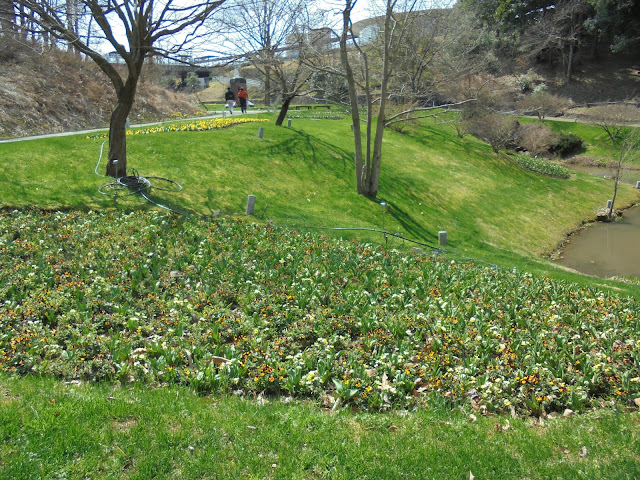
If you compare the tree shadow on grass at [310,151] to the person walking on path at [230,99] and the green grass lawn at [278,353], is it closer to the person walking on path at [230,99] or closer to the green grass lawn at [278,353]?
the person walking on path at [230,99]

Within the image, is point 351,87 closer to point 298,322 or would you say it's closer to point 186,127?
point 186,127

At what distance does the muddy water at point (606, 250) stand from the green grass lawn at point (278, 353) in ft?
20.1

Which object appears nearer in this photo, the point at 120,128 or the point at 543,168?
the point at 120,128

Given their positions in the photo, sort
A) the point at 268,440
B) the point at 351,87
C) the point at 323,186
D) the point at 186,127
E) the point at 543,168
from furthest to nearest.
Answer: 1. the point at 543,168
2. the point at 186,127
3. the point at 323,186
4. the point at 351,87
5. the point at 268,440

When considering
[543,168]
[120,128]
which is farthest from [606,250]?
[120,128]

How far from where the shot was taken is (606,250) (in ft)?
68.0

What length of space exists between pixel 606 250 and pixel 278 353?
728 inches

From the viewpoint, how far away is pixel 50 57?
30.2 metres

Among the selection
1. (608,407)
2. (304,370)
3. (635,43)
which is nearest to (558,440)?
(608,407)

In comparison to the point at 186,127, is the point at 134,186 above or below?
below

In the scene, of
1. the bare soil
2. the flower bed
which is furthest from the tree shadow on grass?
the flower bed

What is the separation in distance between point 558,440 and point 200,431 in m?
3.30

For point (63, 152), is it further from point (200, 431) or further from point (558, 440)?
point (558, 440)

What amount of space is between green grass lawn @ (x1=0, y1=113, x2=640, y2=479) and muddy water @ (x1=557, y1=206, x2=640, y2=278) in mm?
6116
